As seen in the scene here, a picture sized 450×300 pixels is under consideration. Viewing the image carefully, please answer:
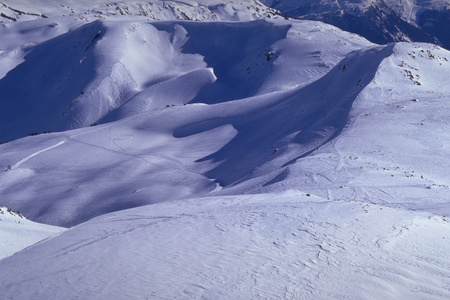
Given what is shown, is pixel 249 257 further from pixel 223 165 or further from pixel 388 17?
pixel 388 17

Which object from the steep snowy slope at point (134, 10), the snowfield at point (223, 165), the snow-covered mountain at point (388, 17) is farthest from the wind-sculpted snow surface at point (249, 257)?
the snow-covered mountain at point (388, 17)

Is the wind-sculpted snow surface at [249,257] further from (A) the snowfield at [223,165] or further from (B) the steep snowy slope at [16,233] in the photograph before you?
(B) the steep snowy slope at [16,233]

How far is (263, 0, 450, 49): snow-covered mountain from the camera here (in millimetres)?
154250

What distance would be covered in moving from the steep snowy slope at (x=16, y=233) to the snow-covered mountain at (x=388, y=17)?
146m

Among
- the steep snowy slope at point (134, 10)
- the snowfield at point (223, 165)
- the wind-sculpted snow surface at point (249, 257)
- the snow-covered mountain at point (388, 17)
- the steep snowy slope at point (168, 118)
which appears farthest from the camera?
the snow-covered mountain at point (388, 17)

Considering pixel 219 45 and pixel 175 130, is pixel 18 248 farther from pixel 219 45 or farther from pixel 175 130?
pixel 219 45

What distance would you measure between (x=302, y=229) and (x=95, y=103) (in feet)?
122

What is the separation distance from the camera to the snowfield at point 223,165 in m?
8.60

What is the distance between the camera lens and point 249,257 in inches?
356

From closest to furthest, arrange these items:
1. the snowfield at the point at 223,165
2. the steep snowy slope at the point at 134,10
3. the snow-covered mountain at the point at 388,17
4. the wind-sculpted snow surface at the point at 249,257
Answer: the wind-sculpted snow surface at the point at 249,257
the snowfield at the point at 223,165
the steep snowy slope at the point at 134,10
the snow-covered mountain at the point at 388,17

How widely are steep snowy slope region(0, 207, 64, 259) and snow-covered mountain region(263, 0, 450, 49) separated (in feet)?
478

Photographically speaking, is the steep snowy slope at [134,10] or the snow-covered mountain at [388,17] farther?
the snow-covered mountain at [388,17]

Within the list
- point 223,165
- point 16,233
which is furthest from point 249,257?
point 223,165

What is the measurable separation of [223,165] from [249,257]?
1552 centimetres
